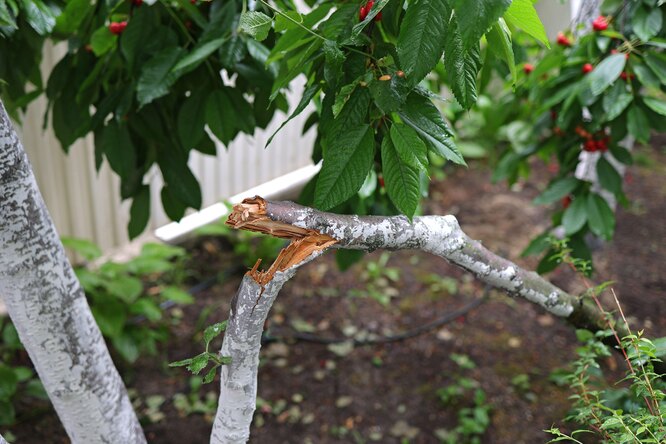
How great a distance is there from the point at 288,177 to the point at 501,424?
179cm

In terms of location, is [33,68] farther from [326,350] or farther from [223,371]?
[326,350]

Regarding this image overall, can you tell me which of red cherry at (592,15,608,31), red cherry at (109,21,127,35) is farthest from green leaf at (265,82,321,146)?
red cherry at (592,15,608,31)

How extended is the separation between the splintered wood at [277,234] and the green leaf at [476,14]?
35cm

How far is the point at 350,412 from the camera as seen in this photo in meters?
2.12

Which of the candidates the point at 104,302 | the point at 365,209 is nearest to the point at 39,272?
the point at 365,209

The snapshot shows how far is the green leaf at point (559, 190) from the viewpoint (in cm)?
190

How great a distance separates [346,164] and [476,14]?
295mm

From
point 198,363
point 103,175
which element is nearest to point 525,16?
point 198,363

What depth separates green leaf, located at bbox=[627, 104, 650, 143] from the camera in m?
1.64

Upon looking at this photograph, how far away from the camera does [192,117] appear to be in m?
1.39

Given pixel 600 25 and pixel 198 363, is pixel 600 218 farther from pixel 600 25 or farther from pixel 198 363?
pixel 198 363

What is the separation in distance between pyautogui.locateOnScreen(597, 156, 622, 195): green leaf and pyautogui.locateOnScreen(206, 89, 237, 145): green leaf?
109 cm

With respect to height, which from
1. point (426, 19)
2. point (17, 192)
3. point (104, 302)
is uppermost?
point (426, 19)

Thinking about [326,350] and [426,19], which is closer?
[426,19]
